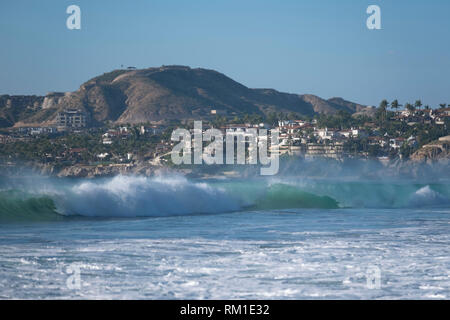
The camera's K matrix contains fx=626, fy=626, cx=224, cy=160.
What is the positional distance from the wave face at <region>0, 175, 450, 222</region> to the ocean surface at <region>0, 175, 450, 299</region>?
90mm

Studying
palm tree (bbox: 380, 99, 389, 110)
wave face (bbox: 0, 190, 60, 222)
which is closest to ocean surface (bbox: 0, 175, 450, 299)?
wave face (bbox: 0, 190, 60, 222)

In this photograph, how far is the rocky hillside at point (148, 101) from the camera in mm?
140163

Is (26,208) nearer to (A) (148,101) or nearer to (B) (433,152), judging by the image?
(B) (433,152)

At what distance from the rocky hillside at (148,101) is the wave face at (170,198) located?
93776 millimetres

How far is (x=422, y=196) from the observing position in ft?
112

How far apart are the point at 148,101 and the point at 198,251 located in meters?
154

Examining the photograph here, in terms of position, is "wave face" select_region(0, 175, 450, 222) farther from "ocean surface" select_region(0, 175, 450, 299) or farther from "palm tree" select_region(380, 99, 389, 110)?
"palm tree" select_region(380, 99, 389, 110)

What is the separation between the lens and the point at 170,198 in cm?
2714

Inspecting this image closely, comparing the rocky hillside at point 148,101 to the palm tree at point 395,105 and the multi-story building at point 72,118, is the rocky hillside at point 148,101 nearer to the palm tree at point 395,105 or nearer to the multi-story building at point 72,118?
the multi-story building at point 72,118

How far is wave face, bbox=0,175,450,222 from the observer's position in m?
23.3

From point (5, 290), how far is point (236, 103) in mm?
174039

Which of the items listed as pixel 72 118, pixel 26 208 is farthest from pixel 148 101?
pixel 26 208
